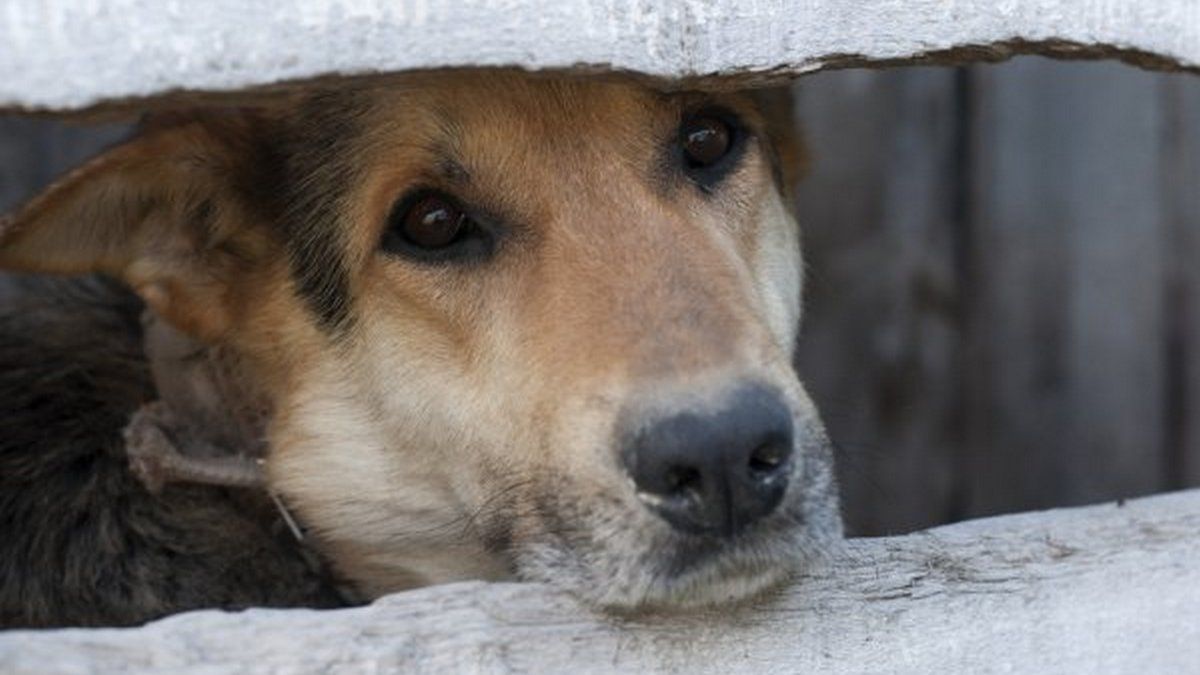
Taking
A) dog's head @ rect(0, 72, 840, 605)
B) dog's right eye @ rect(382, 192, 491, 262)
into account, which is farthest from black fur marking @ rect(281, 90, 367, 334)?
dog's right eye @ rect(382, 192, 491, 262)

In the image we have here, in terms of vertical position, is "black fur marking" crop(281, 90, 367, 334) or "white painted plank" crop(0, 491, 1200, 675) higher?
"black fur marking" crop(281, 90, 367, 334)

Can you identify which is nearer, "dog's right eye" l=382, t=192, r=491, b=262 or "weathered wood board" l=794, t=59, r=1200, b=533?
"dog's right eye" l=382, t=192, r=491, b=262

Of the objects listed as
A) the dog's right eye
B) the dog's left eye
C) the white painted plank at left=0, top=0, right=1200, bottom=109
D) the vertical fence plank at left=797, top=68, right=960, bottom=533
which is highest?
the white painted plank at left=0, top=0, right=1200, bottom=109

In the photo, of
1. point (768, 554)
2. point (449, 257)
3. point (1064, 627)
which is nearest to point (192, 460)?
point (449, 257)

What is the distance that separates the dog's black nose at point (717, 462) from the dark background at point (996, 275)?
226 centimetres

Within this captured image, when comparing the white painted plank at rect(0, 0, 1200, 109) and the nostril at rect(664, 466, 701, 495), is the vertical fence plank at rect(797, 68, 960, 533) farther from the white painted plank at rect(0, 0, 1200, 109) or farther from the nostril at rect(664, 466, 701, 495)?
the nostril at rect(664, 466, 701, 495)

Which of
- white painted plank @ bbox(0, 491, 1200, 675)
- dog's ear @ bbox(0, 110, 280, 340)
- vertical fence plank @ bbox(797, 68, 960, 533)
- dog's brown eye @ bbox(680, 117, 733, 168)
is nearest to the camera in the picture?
white painted plank @ bbox(0, 491, 1200, 675)

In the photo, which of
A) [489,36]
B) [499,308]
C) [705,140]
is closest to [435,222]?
[499,308]

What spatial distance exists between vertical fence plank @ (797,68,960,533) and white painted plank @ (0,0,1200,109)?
238 cm

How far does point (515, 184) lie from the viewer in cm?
254

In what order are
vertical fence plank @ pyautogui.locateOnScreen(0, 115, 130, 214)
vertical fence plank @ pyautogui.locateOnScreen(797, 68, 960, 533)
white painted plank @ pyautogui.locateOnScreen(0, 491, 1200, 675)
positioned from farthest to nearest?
1. vertical fence plank @ pyautogui.locateOnScreen(797, 68, 960, 533)
2. vertical fence plank @ pyautogui.locateOnScreen(0, 115, 130, 214)
3. white painted plank @ pyautogui.locateOnScreen(0, 491, 1200, 675)

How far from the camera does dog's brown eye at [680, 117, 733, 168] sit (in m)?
2.67

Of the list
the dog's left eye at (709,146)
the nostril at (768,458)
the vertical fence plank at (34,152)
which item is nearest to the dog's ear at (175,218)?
the dog's left eye at (709,146)

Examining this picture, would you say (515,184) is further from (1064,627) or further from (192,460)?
(1064,627)
